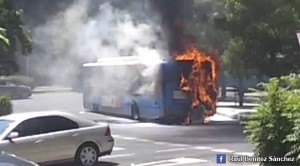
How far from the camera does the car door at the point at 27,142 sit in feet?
44.7

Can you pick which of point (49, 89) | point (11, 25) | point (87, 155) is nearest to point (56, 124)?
point (87, 155)

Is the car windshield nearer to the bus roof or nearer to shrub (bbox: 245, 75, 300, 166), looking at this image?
shrub (bbox: 245, 75, 300, 166)

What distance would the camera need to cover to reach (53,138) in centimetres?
1416

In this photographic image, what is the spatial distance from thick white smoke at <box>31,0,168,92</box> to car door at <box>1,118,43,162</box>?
1424 cm

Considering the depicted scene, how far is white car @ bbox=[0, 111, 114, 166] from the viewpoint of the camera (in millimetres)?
13797

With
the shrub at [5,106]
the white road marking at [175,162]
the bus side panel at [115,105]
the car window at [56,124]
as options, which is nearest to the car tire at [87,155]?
the car window at [56,124]

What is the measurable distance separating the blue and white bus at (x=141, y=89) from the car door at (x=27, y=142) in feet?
44.6

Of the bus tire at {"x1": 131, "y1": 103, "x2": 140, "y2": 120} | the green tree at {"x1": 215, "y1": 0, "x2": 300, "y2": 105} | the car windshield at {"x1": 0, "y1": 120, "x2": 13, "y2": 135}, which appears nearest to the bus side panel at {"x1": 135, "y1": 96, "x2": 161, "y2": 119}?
the bus tire at {"x1": 131, "y1": 103, "x2": 140, "y2": 120}

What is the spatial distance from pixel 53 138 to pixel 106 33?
795 inches

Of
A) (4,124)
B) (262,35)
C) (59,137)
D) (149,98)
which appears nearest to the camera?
(4,124)

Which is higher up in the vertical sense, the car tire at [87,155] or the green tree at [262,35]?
the green tree at [262,35]

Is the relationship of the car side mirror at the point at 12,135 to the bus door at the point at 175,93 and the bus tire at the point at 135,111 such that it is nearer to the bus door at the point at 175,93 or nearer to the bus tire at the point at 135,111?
the bus door at the point at 175,93

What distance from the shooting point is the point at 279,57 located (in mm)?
28609

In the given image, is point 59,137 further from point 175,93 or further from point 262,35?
point 262,35
